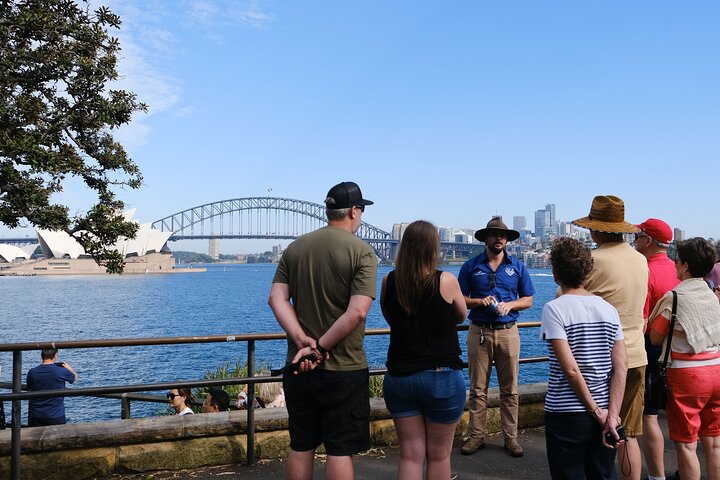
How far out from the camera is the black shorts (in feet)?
9.59

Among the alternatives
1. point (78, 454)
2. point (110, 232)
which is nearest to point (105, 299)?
point (110, 232)

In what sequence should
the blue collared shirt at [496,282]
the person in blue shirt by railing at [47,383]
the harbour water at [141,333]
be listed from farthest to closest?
the harbour water at [141,333]
the person in blue shirt by railing at [47,383]
the blue collared shirt at [496,282]

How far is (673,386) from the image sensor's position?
336 cm

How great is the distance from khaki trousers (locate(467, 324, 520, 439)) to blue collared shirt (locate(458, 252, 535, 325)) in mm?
135

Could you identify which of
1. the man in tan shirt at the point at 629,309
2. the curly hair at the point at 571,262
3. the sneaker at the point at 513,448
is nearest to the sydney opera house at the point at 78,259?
the sneaker at the point at 513,448

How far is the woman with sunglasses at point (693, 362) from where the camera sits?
3303 mm

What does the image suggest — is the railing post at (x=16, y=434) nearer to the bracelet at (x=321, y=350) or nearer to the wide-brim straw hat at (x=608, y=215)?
the bracelet at (x=321, y=350)

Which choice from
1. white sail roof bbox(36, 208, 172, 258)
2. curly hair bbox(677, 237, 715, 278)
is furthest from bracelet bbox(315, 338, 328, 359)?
white sail roof bbox(36, 208, 172, 258)

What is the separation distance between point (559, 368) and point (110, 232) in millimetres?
7522

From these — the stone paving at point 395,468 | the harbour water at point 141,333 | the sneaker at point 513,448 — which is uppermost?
the sneaker at point 513,448

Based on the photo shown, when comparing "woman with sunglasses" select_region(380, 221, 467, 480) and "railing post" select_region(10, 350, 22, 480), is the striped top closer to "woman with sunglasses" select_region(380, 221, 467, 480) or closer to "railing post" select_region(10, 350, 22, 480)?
"woman with sunglasses" select_region(380, 221, 467, 480)

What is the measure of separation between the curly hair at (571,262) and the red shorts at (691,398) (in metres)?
1.02

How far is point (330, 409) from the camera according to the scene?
295 cm

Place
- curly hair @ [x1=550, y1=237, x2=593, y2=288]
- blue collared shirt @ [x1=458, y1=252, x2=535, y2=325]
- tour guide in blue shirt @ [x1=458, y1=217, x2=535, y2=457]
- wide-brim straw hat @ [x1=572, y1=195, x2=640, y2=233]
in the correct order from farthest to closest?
blue collared shirt @ [x1=458, y1=252, x2=535, y2=325] < tour guide in blue shirt @ [x1=458, y1=217, x2=535, y2=457] < wide-brim straw hat @ [x1=572, y1=195, x2=640, y2=233] < curly hair @ [x1=550, y1=237, x2=593, y2=288]
